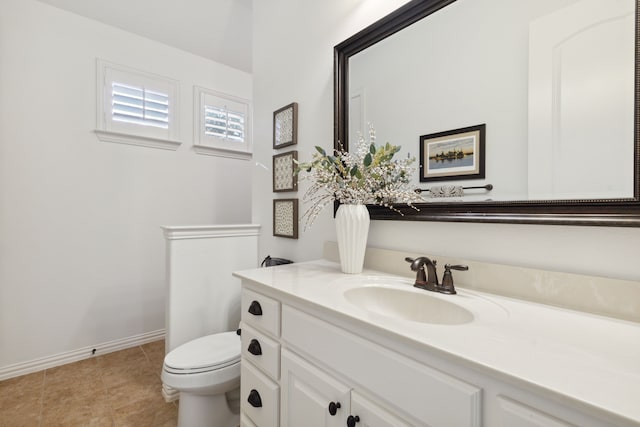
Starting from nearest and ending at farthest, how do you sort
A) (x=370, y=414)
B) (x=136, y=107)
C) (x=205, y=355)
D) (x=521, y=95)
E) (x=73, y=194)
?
(x=370, y=414)
(x=521, y=95)
(x=205, y=355)
(x=73, y=194)
(x=136, y=107)

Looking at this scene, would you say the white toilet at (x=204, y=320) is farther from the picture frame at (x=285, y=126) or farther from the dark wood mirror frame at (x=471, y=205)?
the dark wood mirror frame at (x=471, y=205)

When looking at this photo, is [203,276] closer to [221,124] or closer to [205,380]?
[205,380]

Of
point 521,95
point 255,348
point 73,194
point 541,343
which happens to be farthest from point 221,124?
point 541,343

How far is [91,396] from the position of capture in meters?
1.87

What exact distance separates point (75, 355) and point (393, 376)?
2750mm

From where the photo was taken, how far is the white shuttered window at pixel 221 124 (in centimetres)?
Result: 292

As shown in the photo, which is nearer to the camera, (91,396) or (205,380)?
(205,380)

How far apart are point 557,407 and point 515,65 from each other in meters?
0.95

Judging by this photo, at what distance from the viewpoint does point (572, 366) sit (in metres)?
0.50

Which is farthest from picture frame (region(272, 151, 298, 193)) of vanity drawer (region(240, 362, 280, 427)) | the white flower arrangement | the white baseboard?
the white baseboard

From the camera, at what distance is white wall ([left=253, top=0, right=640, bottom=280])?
82 centimetres

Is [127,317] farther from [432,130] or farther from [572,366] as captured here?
[572,366]

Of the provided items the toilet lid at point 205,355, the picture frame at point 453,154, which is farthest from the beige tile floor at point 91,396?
the picture frame at point 453,154

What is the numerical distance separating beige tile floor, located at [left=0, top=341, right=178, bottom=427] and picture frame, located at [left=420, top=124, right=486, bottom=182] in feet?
6.34
